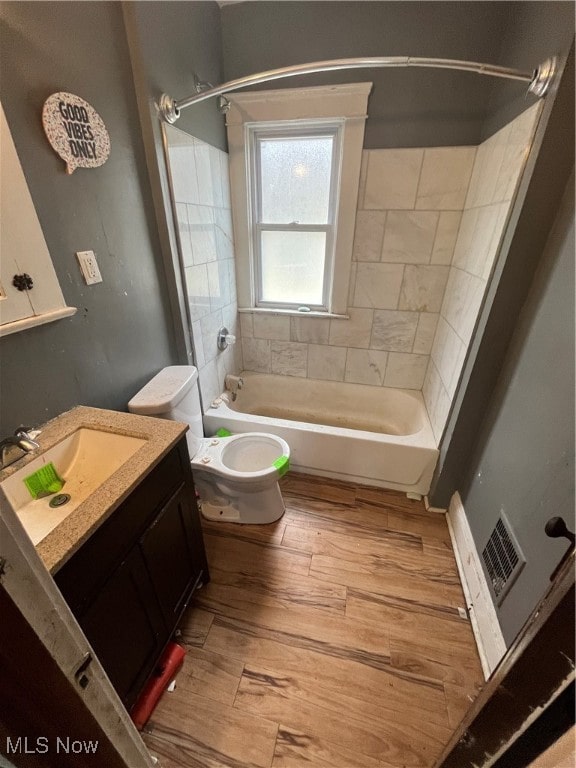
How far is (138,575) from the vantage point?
35.6 inches

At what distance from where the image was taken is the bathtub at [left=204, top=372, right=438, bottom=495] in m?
1.77

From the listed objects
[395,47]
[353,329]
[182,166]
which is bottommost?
[353,329]

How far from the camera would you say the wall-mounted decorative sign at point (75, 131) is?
93cm

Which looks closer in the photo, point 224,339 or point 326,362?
point 224,339

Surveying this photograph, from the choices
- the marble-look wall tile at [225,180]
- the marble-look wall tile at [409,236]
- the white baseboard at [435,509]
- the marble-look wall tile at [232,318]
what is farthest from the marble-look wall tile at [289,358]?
the white baseboard at [435,509]

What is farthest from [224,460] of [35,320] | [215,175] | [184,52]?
[184,52]

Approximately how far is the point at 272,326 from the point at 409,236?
3.48 ft

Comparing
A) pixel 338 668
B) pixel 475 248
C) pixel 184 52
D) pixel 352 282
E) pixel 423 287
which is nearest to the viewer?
pixel 338 668

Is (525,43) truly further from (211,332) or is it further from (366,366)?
(211,332)

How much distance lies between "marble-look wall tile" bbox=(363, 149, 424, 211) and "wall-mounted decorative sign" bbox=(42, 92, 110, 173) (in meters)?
1.36

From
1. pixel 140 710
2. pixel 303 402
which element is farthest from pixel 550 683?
pixel 303 402

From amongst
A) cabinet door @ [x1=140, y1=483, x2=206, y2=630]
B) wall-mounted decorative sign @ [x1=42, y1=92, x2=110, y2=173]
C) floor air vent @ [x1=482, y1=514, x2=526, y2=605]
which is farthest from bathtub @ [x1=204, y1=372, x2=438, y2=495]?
wall-mounted decorative sign @ [x1=42, y1=92, x2=110, y2=173]

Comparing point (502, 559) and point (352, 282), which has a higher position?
point (352, 282)

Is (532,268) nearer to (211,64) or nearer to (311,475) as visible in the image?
(311,475)
